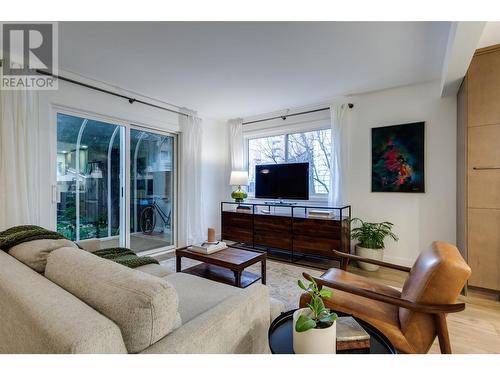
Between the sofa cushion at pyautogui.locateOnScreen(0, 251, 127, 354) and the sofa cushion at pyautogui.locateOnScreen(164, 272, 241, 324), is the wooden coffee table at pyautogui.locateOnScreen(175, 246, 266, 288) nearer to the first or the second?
the sofa cushion at pyautogui.locateOnScreen(164, 272, 241, 324)

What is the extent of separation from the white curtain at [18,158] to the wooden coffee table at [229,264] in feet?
5.16

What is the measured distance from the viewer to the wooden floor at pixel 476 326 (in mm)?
1714

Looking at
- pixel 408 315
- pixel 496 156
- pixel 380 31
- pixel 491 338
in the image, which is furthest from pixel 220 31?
pixel 491 338

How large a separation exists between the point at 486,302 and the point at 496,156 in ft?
4.53

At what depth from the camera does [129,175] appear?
3.53m

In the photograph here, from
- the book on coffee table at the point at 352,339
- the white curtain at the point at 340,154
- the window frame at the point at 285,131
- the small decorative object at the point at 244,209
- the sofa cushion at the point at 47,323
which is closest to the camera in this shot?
the sofa cushion at the point at 47,323

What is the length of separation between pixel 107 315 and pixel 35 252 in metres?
0.95

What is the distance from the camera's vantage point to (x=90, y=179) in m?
3.19

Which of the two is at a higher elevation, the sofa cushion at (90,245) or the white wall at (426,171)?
the white wall at (426,171)

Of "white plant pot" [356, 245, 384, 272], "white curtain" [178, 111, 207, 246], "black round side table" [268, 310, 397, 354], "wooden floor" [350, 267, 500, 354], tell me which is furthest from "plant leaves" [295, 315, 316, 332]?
"white curtain" [178, 111, 207, 246]

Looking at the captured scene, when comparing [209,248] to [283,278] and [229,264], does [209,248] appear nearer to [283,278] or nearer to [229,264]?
[229,264]

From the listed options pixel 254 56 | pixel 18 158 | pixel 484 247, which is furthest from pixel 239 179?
pixel 484 247

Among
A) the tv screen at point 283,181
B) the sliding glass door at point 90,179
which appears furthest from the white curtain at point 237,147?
the sliding glass door at point 90,179

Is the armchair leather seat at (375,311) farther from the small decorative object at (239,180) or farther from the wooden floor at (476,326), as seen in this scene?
the small decorative object at (239,180)
